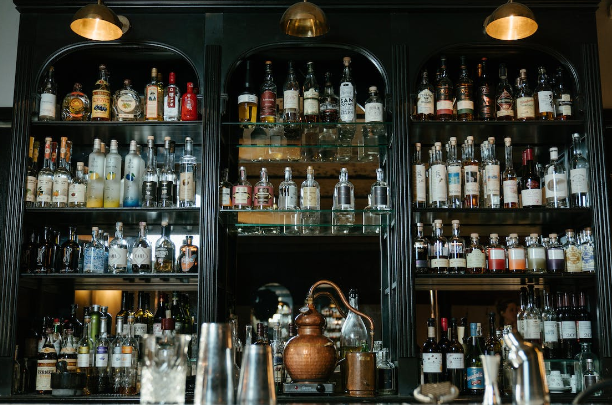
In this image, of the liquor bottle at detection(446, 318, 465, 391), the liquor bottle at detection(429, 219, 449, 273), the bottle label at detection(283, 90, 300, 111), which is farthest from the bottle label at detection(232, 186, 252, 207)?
the liquor bottle at detection(446, 318, 465, 391)

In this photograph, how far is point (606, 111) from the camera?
3730 mm

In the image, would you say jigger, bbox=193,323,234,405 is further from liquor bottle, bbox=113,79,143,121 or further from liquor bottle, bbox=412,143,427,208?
liquor bottle, bbox=113,79,143,121

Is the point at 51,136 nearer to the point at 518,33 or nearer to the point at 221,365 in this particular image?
the point at 518,33

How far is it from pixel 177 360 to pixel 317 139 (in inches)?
89.2

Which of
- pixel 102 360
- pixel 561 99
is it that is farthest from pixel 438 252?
pixel 102 360

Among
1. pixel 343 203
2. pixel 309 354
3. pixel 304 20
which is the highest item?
pixel 304 20

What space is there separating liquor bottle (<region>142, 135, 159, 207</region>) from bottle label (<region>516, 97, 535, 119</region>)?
72.8 inches

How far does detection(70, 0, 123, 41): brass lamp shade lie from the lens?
9.55 feet

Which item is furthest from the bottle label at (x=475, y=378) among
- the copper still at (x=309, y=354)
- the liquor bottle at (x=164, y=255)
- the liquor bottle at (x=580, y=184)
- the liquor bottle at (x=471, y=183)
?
the liquor bottle at (x=164, y=255)

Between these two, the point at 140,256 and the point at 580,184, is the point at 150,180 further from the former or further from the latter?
the point at 580,184

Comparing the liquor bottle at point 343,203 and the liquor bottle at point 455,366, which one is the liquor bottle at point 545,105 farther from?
the liquor bottle at point 455,366

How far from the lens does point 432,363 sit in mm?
3096

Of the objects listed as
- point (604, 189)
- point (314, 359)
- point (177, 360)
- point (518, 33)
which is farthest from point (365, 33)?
point (177, 360)

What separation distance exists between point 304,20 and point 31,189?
156 centimetres
